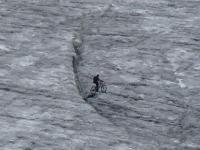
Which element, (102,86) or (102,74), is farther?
(102,74)

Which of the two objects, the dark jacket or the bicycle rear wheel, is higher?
the dark jacket

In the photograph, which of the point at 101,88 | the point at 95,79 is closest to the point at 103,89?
the point at 101,88

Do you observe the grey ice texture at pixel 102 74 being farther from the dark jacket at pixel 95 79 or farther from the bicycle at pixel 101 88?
the dark jacket at pixel 95 79

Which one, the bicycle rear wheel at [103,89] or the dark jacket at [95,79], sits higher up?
the dark jacket at [95,79]

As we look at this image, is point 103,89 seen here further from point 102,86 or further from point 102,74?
point 102,74

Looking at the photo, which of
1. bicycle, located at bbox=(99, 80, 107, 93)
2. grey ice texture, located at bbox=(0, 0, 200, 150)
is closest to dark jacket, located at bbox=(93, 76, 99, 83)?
bicycle, located at bbox=(99, 80, 107, 93)

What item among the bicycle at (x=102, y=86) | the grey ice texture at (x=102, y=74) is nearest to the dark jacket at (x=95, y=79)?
the bicycle at (x=102, y=86)

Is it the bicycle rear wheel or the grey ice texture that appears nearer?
the grey ice texture

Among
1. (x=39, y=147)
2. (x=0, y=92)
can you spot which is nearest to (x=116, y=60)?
Answer: (x=0, y=92)

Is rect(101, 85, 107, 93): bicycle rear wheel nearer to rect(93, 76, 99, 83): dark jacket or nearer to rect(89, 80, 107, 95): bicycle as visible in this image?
rect(89, 80, 107, 95): bicycle
